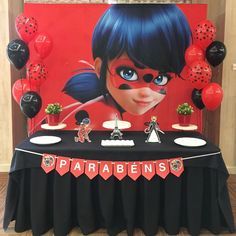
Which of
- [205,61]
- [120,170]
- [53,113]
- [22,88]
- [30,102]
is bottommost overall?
[120,170]

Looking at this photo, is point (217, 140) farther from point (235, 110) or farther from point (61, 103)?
point (61, 103)

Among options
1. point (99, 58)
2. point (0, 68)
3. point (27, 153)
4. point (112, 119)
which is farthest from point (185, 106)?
point (0, 68)

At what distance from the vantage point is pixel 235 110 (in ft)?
12.1

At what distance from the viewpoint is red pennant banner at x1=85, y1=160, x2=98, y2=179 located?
230 centimetres

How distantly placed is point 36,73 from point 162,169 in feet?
4.40

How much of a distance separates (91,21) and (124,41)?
35 centimetres

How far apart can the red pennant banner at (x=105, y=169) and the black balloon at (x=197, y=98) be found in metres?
1.05

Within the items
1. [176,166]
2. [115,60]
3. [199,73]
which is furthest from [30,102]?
[199,73]

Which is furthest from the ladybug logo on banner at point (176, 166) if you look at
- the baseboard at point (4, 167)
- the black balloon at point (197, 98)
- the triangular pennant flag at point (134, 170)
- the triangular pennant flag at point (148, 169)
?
the baseboard at point (4, 167)

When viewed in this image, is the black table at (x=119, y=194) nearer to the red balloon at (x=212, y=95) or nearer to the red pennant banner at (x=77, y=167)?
the red pennant banner at (x=77, y=167)

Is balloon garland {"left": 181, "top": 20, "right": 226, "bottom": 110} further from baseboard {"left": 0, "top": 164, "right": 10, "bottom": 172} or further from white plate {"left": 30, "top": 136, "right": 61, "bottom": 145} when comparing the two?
baseboard {"left": 0, "top": 164, "right": 10, "bottom": 172}

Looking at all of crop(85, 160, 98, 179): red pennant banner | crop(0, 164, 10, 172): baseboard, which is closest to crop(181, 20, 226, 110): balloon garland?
crop(85, 160, 98, 179): red pennant banner

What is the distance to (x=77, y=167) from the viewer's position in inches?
91.0

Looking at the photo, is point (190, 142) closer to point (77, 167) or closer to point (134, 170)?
point (134, 170)
